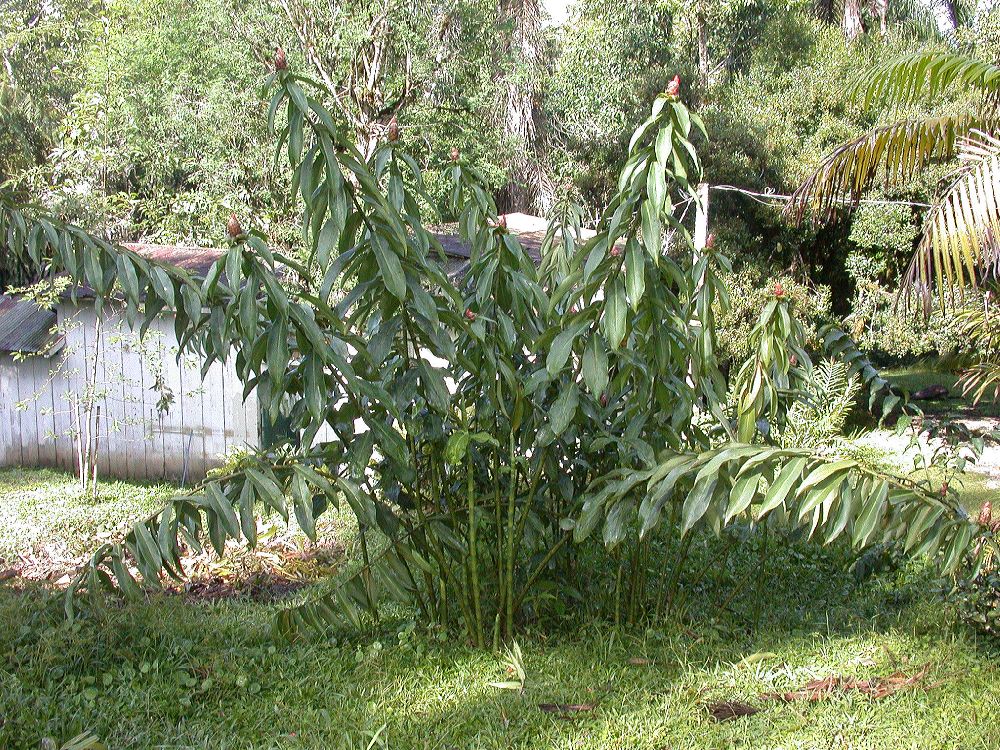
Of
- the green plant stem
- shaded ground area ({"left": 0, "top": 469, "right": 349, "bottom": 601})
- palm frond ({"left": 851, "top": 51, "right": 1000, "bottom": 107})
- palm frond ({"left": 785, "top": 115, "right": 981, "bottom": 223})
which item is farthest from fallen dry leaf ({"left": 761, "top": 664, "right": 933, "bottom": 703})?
palm frond ({"left": 851, "top": 51, "right": 1000, "bottom": 107})

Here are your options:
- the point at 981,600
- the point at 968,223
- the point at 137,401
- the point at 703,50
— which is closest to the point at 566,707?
the point at 981,600

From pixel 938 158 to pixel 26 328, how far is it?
766cm

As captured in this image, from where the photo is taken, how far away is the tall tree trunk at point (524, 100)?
14.2 metres

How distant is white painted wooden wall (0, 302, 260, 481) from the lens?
7605 mm

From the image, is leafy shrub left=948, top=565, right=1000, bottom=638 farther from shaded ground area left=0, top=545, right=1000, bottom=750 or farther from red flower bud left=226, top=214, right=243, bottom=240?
red flower bud left=226, top=214, right=243, bottom=240

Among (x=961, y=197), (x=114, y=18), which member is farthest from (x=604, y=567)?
(x=114, y=18)

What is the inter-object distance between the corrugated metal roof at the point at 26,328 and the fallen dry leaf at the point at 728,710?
6.37 m

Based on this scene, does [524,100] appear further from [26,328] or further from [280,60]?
[280,60]

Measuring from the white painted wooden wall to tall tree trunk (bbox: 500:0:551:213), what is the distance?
7977 mm

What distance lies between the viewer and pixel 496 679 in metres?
3.59

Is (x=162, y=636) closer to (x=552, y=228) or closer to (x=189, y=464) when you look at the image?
(x=552, y=228)

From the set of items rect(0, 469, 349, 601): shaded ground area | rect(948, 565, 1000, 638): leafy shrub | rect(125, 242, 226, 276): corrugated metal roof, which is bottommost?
rect(0, 469, 349, 601): shaded ground area

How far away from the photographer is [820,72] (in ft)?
→ 43.8

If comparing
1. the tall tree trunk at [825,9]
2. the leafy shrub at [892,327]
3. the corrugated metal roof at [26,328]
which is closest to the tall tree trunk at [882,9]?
the tall tree trunk at [825,9]
